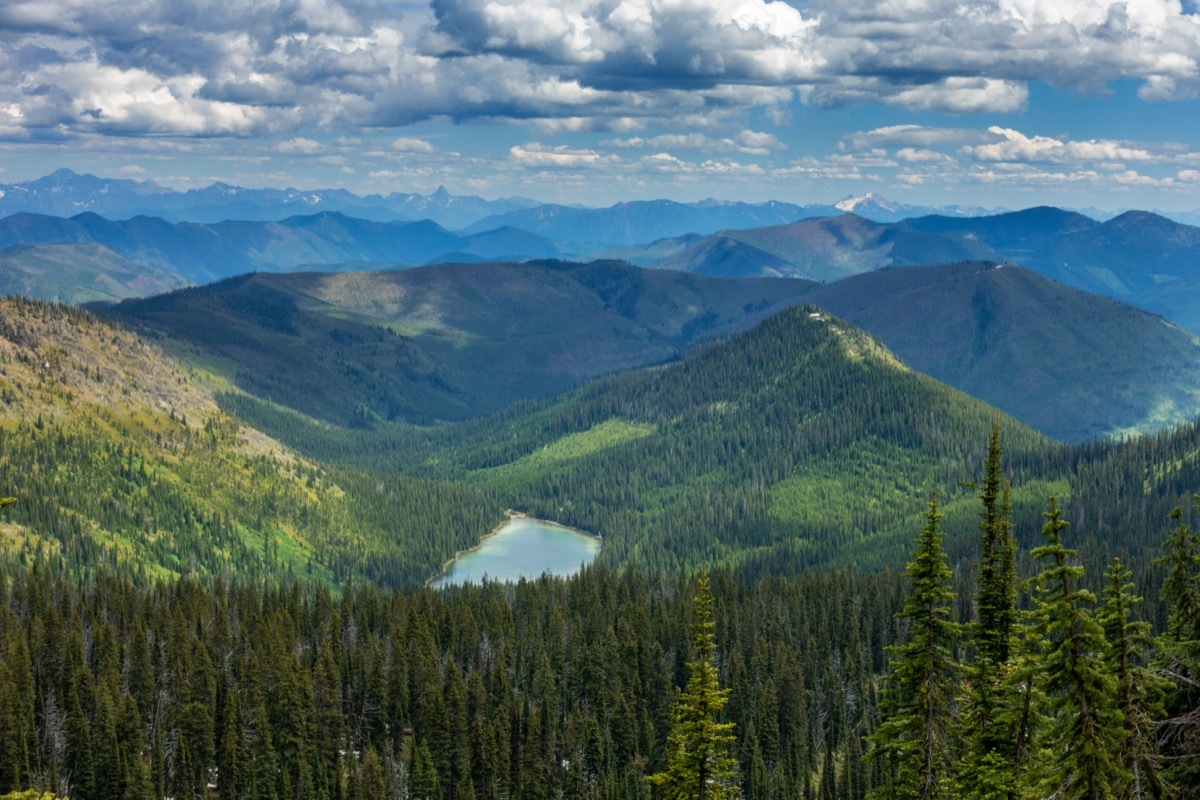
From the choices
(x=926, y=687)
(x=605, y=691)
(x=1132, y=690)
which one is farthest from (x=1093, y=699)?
(x=605, y=691)

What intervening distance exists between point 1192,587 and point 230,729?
111 m

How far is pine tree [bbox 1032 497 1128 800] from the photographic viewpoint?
42.9 m

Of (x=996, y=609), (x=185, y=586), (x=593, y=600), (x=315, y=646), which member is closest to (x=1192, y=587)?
(x=996, y=609)

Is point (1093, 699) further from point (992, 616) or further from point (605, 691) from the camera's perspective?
point (605, 691)

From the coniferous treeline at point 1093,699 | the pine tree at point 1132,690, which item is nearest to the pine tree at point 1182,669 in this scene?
the coniferous treeline at point 1093,699

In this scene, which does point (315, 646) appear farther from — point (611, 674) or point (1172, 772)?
point (1172, 772)

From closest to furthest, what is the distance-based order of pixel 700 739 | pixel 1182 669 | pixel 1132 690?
pixel 1132 690 < pixel 1182 669 < pixel 700 739

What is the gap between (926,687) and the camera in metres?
56.5

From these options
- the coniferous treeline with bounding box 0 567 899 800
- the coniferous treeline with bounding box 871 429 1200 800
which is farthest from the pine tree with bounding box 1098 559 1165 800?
the coniferous treeline with bounding box 0 567 899 800

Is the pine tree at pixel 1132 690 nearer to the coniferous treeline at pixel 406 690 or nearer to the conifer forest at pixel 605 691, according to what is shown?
the conifer forest at pixel 605 691

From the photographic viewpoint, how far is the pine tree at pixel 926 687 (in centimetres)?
5622

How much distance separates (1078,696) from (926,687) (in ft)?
44.1

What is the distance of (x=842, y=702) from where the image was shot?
558ft

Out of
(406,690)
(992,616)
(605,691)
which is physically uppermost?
(992,616)
